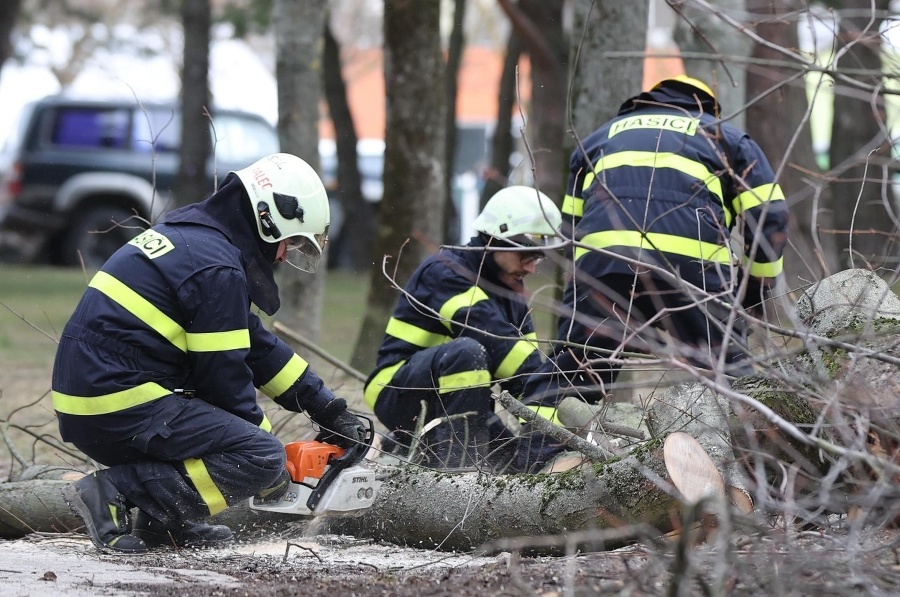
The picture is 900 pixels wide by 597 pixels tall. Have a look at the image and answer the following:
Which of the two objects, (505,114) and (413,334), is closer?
(413,334)

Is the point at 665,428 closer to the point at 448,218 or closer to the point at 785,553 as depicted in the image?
the point at 785,553

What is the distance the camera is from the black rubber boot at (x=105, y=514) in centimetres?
396

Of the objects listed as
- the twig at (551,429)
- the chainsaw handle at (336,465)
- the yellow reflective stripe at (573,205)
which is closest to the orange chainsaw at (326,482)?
the chainsaw handle at (336,465)

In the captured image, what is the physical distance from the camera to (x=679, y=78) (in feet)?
16.8

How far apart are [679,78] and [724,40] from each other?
6.37ft

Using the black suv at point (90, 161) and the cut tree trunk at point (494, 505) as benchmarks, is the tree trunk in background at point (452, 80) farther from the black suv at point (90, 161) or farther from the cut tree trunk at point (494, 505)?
the cut tree trunk at point (494, 505)

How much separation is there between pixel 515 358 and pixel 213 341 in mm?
1534

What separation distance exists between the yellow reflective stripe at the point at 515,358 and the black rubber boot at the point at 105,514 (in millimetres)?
1693

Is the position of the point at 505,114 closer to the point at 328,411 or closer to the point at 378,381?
the point at 378,381

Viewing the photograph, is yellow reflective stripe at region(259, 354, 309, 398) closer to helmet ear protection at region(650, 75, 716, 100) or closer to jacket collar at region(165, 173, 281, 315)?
jacket collar at region(165, 173, 281, 315)

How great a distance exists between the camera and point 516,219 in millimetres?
5051

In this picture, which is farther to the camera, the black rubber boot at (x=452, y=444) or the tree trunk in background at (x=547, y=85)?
the tree trunk in background at (x=547, y=85)

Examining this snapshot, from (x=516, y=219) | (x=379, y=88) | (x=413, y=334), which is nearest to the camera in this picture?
(x=413, y=334)

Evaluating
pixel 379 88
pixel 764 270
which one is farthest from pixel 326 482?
pixel 379 88
